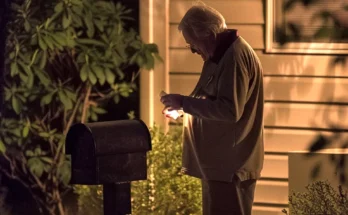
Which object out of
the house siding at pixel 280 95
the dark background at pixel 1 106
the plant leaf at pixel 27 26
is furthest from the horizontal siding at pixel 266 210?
the plant leaf at pixel 27 26

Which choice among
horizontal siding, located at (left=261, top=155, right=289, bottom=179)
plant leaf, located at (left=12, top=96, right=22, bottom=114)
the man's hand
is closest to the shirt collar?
the man's hand

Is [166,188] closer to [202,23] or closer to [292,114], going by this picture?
[292,114]

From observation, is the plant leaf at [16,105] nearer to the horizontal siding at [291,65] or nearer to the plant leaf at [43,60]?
the plant leaf at [43,60]

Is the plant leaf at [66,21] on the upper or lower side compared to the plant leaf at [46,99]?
upper

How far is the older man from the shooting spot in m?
5.14

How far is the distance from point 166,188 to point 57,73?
159 centimetres

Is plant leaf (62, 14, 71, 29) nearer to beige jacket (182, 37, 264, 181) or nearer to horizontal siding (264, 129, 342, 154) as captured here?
horizontal siding (264, 129, 342, 154)

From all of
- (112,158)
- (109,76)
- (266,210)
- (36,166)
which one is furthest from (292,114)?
(112,158)

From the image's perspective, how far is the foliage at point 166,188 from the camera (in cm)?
685

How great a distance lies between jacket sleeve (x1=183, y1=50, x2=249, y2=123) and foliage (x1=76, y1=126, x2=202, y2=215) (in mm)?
1760

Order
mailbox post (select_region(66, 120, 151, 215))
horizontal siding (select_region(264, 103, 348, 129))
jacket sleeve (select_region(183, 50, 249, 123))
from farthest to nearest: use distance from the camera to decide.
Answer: horizontal siding (select_region(264, 103, 348, 129))
jacket sleeve (select_region(183, 50, 249, 123))
mailbox post (select_region(66, 120, 151, 215))

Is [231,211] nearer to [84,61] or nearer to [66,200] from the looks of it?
[84,61]

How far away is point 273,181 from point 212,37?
2.47m

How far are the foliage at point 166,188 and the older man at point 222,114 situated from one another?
4.46 ft
